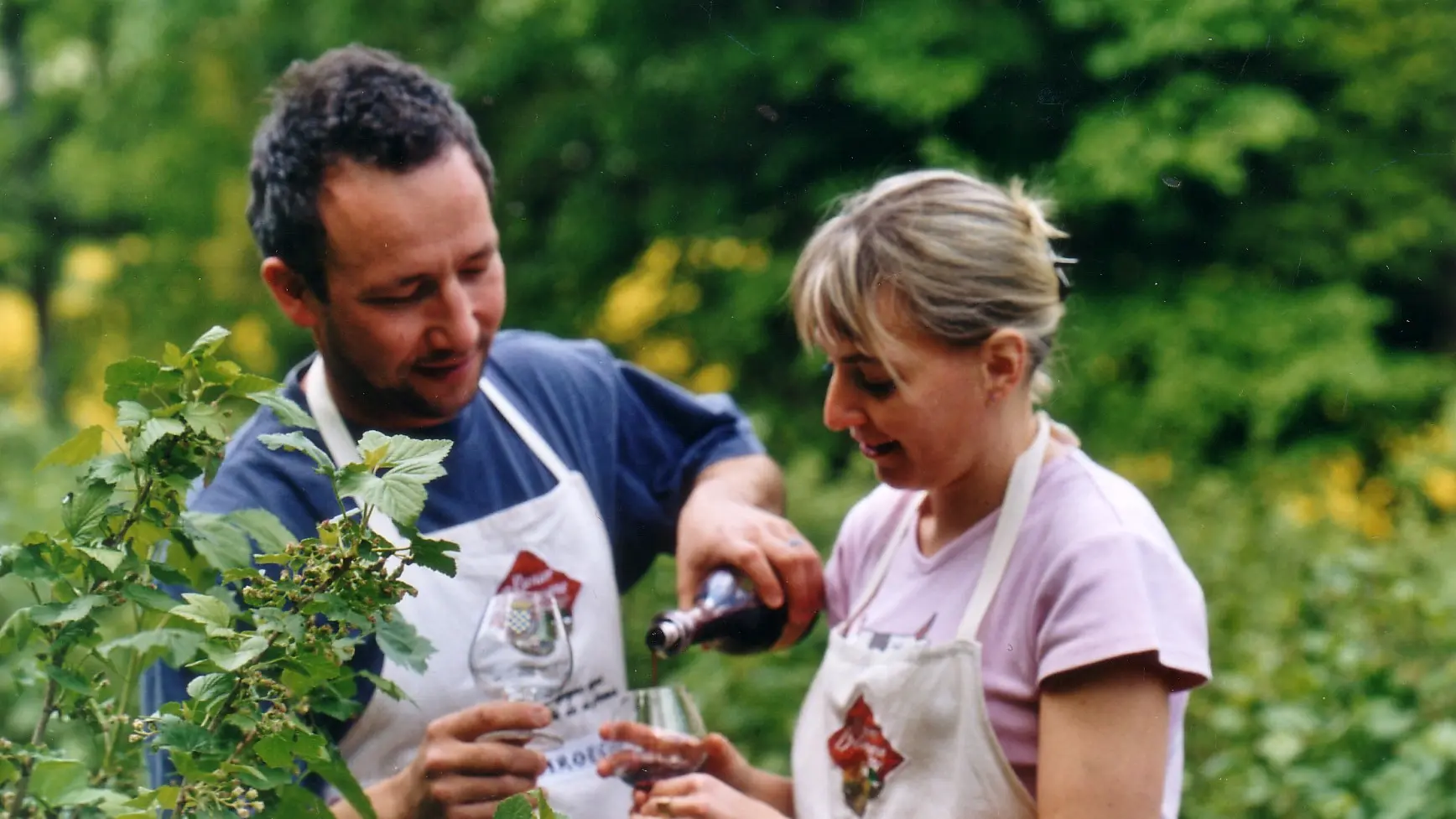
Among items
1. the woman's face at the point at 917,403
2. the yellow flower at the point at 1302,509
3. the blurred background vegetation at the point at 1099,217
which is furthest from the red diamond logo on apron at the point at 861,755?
the yellow flower at the point at 1302,509

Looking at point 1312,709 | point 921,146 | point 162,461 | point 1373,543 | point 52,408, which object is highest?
point 162,461

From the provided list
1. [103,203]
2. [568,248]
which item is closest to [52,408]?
[103,203]

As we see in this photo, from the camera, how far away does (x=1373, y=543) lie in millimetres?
5445

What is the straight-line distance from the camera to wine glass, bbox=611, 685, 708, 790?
2.26m

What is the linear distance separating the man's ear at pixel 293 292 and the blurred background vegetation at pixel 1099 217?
1.98 m

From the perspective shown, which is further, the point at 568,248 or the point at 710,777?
the point at 568,248

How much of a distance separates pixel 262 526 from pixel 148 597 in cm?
18

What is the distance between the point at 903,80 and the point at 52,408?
30.8 feet

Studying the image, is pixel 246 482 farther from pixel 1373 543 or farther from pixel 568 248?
pixel 568 248

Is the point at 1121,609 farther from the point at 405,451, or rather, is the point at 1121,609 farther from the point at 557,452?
the point at 557,452

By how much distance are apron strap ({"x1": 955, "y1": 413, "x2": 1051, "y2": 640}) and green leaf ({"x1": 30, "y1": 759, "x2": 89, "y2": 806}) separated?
1105mm

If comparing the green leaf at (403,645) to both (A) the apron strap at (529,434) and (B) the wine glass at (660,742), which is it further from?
(A) the apron strap at (529,434)

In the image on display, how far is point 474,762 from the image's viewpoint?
2.06 metres

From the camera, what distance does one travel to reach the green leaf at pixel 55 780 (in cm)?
153
